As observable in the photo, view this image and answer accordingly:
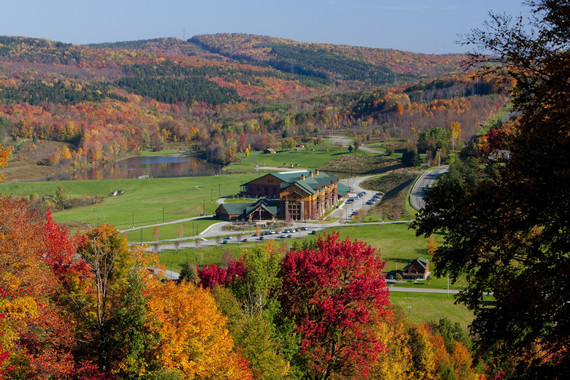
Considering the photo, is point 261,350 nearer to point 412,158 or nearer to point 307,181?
point 307,181

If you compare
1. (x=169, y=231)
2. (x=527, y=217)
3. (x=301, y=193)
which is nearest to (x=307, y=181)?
(x=301, y=193)

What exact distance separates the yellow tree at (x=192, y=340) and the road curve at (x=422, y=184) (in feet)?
216

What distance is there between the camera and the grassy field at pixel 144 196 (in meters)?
82.9

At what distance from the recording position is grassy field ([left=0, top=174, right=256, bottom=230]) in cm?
8288

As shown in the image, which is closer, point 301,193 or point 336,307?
point 336,307

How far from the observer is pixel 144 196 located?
10231cm

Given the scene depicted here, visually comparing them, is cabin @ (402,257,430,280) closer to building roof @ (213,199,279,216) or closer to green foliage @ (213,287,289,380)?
building roof @ (213,199,279,216)

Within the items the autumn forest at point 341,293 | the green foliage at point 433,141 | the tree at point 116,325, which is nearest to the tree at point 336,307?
the autumn forest at point 341,293

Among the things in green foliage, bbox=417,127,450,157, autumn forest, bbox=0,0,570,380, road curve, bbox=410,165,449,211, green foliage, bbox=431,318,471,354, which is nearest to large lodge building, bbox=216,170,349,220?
road curve, bbox=410,165,449,211

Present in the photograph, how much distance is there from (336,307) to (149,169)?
126897 millimetres

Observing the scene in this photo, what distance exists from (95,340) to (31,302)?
2071 millimetres

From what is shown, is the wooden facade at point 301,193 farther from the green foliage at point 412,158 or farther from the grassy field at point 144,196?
the green foliage at point 412,158

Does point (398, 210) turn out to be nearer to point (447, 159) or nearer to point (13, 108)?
point (447, 159)

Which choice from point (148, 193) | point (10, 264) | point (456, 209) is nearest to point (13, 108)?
point (148, 193)
